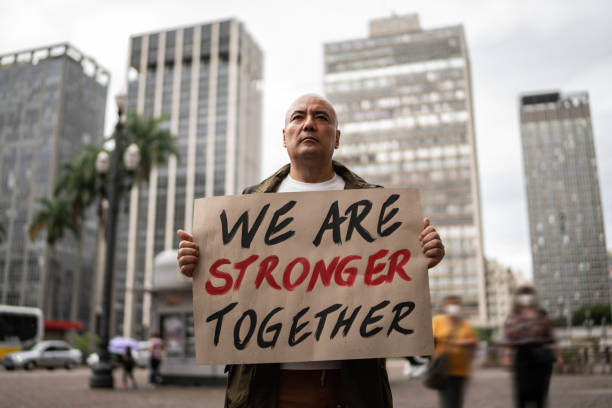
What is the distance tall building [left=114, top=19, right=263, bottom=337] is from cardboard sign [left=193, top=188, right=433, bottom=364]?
3793 inches

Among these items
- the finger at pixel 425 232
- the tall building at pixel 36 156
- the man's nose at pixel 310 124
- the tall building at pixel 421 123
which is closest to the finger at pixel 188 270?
the man's nose at pixel 310 124

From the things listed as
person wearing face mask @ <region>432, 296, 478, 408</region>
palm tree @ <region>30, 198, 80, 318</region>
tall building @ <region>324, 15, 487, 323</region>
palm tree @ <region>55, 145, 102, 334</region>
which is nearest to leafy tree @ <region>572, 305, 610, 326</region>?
tall building @ <region>324, 15, 487, 323</region>

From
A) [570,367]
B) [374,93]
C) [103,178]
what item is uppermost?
[374,93]

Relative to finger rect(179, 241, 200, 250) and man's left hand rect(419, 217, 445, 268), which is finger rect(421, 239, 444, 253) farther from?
finger rect(179, 241, 200, 250)

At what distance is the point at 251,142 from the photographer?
107m

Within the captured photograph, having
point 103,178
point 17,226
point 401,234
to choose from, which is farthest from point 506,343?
point 17,226

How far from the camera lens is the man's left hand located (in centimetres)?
209

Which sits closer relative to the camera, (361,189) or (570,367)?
(361,189)

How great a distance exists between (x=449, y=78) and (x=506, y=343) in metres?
98.0

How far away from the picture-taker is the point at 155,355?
52.3ft

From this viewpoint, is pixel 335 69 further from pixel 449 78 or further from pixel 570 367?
pixel 570 367

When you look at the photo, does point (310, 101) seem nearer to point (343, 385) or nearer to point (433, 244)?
point (433, 244)

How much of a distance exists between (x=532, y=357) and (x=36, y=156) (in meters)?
86.6

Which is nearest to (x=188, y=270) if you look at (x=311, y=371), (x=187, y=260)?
(x=187, y=260)
